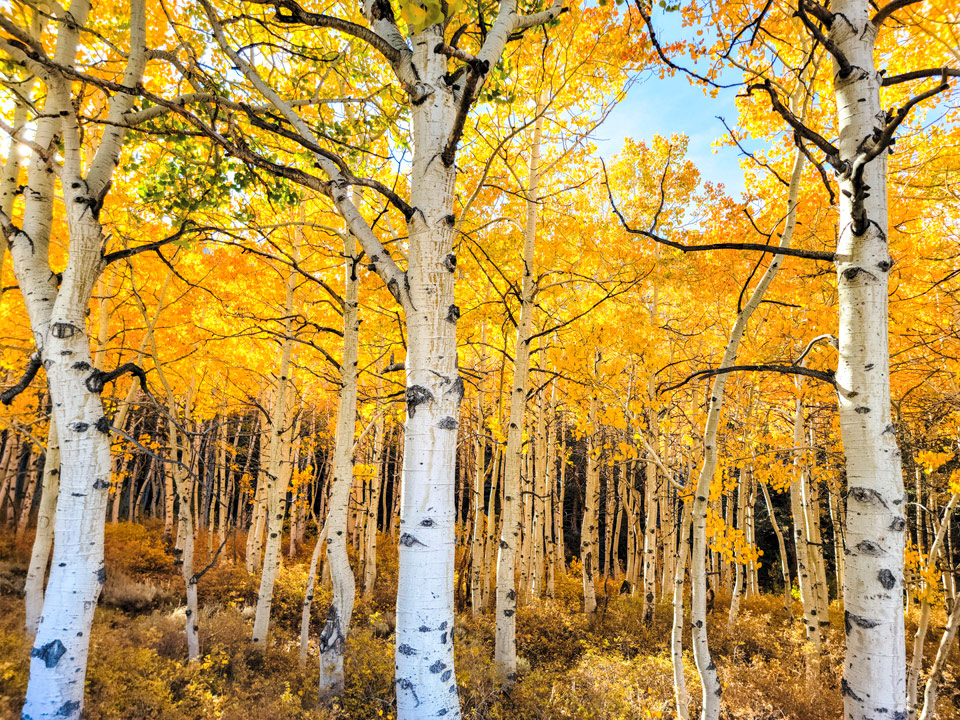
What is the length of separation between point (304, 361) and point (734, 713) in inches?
370

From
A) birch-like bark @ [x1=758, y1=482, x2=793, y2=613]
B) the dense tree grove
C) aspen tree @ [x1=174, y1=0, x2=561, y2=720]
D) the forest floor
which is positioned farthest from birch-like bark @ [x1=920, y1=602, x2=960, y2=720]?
aspen tree @ [x1=174, y1=0, x2=561, y2=720]

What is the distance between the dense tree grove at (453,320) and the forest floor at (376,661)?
2.7 inches

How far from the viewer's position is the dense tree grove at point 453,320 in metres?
2.05

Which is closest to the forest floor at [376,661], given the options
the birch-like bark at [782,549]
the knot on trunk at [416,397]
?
the birch-like bark at [782,549]

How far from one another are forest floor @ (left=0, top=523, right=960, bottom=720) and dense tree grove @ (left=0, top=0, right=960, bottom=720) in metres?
0.07

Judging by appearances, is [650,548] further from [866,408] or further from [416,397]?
[416,397]

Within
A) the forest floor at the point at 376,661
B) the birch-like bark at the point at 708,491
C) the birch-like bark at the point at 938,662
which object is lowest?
the forest floor at the point at 376,661

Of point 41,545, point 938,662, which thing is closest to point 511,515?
Answer: point 938,662

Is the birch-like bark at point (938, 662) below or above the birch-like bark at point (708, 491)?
below

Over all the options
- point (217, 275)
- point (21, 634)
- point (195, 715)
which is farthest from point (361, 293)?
point (21, 634)

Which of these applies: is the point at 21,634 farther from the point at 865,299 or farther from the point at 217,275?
the point at 865,299

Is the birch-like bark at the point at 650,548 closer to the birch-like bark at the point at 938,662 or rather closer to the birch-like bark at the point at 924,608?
the birch-like bark at the point at 924,608

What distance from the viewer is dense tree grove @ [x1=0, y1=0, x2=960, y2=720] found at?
2053 millimetres

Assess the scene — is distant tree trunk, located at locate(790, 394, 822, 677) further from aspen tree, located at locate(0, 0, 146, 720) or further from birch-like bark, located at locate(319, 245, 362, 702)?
aspen tree, located at locate(0, 0, 146, 720)
